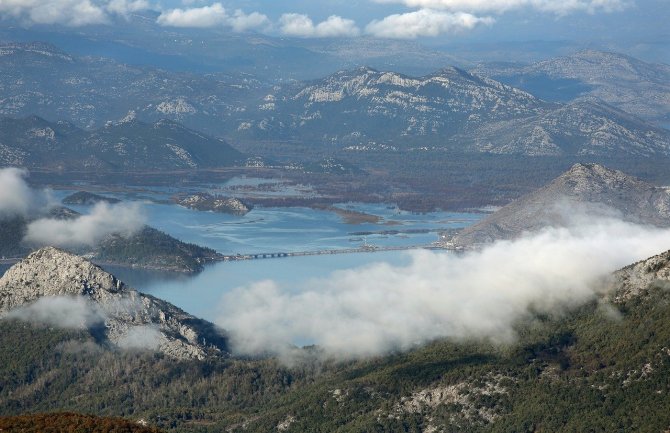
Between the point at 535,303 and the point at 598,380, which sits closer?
the point at 598,380

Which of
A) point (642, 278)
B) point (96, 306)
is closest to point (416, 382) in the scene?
point (642, 278)

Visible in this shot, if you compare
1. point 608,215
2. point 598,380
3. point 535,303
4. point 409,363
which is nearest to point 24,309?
point 409,363

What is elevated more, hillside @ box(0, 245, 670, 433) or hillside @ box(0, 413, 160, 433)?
hillside @ box(0, 413, 160, 433)

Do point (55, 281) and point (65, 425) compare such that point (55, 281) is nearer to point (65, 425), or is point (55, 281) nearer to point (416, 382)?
point (416, 382)

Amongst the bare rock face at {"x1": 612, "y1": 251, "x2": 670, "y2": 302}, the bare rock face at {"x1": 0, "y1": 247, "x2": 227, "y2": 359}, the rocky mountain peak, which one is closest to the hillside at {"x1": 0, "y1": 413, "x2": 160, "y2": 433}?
the bare rock face at {"x1": 612, "y1": 251, "x2": 670, "y2": 302}

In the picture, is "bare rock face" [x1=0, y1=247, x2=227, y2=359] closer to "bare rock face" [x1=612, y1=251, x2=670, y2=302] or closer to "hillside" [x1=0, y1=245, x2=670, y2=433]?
"hillside" [x1=0, y1=245, x2=670, y2=433]

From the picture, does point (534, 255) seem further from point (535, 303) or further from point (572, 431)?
point (572, 431)
